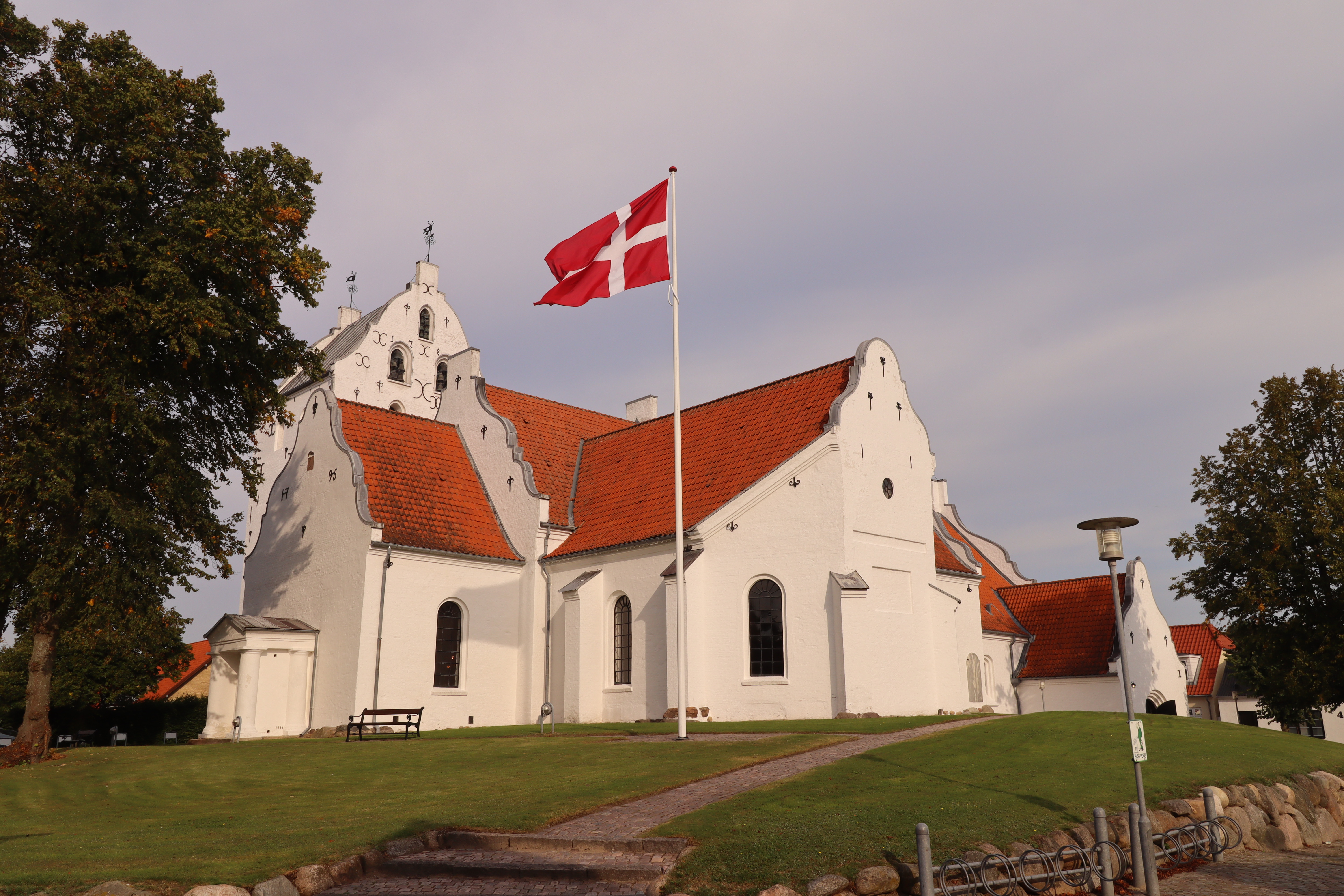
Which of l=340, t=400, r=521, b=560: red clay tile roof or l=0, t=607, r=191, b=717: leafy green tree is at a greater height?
l=340, t=400, r=521, b=560: red clay tile roof

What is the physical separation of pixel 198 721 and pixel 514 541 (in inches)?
754

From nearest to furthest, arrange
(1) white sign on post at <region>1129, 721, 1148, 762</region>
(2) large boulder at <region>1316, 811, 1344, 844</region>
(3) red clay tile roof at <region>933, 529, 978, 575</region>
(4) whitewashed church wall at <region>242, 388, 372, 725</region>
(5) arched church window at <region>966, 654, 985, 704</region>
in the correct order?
(1) white sign on post at <region>1129, 721, 1148, 762</region>, (2) large boulder at <region>1316, 811, 1344, 844</region>, (4) whitewashed church wall at <region>242, 388, 372, 725</region>, (3) red clay tile roof at <region>933, 529, 978, 575</region>, (5) arched church window at <region>966, 654, 985, 704</region>

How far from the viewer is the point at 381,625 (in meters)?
28.7

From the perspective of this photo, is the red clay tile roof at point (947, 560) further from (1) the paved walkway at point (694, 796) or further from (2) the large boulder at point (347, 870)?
(2) the large boulder at point (347, 870)

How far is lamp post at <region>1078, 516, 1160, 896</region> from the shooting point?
11.0 m

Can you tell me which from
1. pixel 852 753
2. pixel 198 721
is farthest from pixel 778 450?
pixel 198 721

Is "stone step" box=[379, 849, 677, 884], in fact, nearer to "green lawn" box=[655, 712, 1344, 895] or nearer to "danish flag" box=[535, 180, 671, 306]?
"green lawn" box=[655, 712, 1344, 895]

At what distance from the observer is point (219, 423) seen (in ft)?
83.6

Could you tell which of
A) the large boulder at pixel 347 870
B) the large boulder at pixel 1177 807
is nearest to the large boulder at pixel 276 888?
the large boulder at pixel 347 870

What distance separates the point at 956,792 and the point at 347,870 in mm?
8096

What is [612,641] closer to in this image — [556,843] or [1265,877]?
[556,843]

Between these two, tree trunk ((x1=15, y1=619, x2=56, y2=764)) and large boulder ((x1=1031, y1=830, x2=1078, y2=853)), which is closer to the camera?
large boulder ((x1=1031, y1=830, x2=1078, y2=853))

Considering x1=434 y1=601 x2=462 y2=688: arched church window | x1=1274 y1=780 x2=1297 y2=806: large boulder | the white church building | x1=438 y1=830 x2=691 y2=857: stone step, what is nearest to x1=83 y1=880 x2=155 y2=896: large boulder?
x1=438 y1=830 x2=691 y2=857: stone step

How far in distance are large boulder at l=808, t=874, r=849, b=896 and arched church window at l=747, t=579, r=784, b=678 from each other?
1720cm
